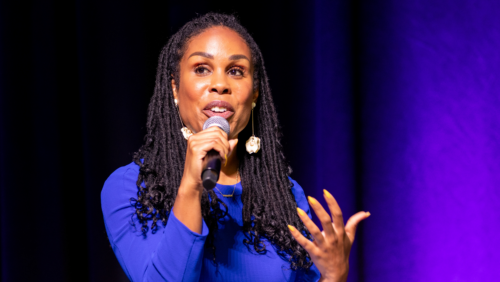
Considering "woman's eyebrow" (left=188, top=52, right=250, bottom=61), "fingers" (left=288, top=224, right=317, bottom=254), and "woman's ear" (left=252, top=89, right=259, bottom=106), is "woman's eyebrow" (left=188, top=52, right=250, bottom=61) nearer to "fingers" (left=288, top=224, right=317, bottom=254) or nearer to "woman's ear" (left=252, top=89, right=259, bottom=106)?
"woman's ear" (left=252, top=89, right=259, bottom=106)

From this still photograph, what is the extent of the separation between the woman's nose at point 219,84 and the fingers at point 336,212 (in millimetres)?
384

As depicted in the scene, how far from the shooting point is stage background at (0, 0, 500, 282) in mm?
1739

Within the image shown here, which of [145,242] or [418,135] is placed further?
[418,135]

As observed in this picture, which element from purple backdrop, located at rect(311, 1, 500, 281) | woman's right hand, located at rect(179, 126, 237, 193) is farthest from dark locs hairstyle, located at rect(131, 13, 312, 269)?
purple backdrop, located at rect(311, 1, 500, 281)

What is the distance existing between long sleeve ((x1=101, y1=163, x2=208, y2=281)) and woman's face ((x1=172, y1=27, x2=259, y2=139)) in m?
0.25

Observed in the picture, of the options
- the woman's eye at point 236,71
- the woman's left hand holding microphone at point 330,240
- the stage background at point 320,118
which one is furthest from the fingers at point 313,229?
the stage background at point 320,118

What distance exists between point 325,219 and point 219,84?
1.44 feet

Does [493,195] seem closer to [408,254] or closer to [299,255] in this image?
[408,254]

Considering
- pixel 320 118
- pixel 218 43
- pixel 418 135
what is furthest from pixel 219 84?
pixel 418 135

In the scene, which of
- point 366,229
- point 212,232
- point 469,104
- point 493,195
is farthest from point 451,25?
point 212,232

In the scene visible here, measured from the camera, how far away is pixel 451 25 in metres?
1.86

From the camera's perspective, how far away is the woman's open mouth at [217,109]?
43.2 inches

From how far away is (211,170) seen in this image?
754mm

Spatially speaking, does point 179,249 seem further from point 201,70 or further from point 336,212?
point 201,70
